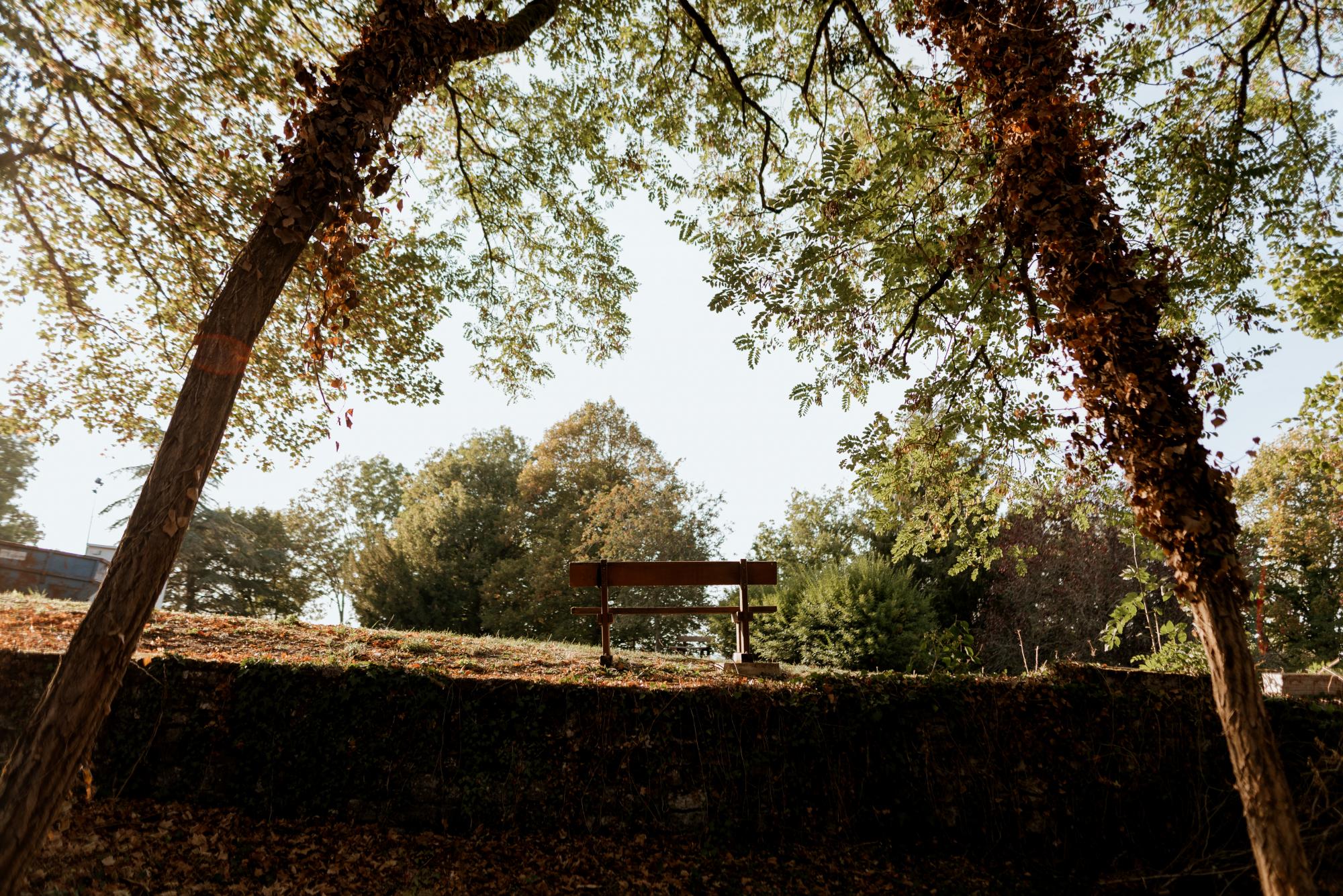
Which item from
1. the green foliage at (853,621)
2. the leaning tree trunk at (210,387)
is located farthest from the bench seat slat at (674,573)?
the green foliage at (853,621)

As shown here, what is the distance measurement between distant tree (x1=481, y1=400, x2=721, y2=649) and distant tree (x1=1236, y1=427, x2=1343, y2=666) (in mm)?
16076

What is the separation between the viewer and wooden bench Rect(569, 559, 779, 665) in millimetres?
7586

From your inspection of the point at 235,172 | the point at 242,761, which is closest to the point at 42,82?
the point at 235,172

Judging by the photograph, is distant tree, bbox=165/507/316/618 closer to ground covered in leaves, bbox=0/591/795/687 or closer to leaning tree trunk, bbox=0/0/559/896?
ground covered in leaves, bbox=0/591/795/687

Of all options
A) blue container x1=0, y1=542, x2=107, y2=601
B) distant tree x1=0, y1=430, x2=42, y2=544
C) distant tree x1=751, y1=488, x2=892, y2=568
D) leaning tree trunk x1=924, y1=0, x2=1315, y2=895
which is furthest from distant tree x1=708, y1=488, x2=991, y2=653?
distant tree x1=0, y1=430, x2=42, y2=544

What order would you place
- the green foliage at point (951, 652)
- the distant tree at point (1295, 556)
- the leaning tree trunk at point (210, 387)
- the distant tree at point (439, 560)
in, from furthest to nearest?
the distant tree at point (439, 560) < the distant tree at point (1295, 556) < the green foliage at point (951, 652) < the leaning tree trunk at point (210, 387)

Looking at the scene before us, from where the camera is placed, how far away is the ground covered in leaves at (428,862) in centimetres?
435

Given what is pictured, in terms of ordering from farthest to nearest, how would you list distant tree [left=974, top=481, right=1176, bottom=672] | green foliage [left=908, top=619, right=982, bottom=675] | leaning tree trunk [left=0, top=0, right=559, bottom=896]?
→ distant tree [left=974, top=481, right=1176, bottom=672] < green foliage [left=908, top=619, right=982, bottom=675] < leaning tree trunk [left=0, top=0, right=559, bottom=896]

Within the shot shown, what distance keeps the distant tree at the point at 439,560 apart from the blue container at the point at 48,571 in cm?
762

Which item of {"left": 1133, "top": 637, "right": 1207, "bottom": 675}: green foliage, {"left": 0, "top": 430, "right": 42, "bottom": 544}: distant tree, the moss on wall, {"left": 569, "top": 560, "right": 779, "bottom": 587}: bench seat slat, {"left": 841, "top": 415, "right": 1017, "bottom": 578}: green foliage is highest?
{"left": 0, "top": 430, "right": 42, "bottom": 544}: distant tree

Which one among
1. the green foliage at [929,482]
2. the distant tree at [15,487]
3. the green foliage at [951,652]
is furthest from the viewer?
Result: the distant tree at [15,487]

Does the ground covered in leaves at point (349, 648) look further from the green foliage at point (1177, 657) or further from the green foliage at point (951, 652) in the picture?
the green foliage at point (1177, 657)

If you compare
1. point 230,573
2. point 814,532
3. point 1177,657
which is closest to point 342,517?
point 230,573

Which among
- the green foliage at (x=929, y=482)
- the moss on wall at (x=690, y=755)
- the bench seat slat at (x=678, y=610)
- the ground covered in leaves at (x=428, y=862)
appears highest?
the green foliage at (x=929, y=482)
